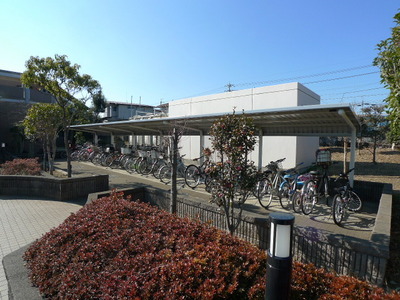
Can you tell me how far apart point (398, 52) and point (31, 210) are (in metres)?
7.97

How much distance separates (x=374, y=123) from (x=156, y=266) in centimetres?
1726

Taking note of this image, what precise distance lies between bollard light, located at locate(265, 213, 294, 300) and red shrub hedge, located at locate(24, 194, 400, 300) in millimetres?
Result: 401

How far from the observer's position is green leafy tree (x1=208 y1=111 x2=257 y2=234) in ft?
12.1

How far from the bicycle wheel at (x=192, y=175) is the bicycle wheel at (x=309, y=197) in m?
3.52

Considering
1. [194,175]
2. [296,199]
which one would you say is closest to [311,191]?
[296,199]

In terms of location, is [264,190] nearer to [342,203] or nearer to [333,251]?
[342,203]

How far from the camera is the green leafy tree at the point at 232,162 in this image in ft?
12.1

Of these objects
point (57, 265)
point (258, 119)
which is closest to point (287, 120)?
point (258, 119)

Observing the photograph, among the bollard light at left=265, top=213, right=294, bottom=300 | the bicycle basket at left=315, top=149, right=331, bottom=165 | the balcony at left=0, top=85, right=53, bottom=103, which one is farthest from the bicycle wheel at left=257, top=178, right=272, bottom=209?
the balcony at left=0, top=85, right=53, bottom=103

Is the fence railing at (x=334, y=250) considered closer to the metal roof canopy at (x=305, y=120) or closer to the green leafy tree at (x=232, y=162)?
the green leafy tree at (x=232, y=162)

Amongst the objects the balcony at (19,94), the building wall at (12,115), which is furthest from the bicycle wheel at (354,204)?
the balcony at (19,94)

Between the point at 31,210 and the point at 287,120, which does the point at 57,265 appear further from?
the point at 287,120

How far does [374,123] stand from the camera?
50.1ft

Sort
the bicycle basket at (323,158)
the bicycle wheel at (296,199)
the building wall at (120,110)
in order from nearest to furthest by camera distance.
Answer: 1. the bicycle wheel at (296,199)
2. the bicycle basket at (323,158)
3. the building wall at (120,110)
